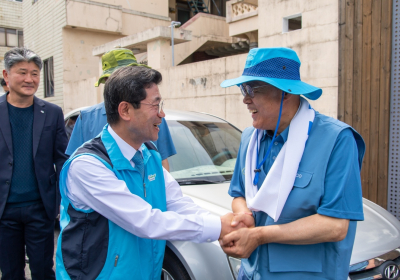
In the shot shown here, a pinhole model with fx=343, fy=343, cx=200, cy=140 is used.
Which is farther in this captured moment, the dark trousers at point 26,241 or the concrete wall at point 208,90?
the concrete wall at point 208,90

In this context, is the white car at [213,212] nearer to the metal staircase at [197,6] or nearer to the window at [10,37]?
the metal staircase at [197,6]

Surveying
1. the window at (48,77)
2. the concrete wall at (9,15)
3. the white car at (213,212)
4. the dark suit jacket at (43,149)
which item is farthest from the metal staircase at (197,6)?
the dark suit jacket at (43,149)

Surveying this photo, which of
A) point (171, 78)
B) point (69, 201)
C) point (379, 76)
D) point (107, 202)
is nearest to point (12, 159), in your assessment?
point (69, 201)

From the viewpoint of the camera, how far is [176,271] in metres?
2.39

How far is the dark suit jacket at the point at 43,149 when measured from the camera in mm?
2754

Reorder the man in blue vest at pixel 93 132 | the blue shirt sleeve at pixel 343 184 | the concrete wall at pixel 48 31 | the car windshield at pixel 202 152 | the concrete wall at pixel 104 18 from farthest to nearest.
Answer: the concrete wall at pixel 48 31, the concrete wall at pixel 104 18, the car windshield at pixel 202 152, the man in blue vest at pixel 93 132, the blue shirt sleeve at pixel 343 184

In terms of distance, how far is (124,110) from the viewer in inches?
71.5

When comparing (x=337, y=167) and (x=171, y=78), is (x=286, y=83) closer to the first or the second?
(x=337, y=167)

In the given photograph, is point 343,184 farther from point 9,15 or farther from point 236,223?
point 9,15

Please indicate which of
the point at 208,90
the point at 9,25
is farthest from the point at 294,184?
the point at 9,25

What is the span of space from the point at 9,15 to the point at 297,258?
2925 centimetres

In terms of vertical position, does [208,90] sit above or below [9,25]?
below

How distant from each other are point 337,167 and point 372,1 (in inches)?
184

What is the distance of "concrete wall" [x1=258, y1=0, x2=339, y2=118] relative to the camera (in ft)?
19.1
